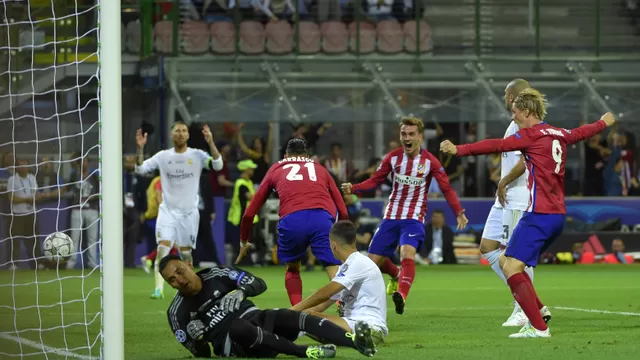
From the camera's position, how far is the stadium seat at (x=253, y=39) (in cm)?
2200

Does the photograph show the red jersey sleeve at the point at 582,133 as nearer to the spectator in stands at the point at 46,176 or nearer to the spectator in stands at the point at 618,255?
the spectator in stands at the point at 46,176

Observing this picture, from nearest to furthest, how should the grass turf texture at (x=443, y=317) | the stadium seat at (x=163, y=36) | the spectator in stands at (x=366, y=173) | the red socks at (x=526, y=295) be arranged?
the grass turf texture at (x=443, y=317), the red socks at (x=526, y=295), the spectator in stands at (x=366, y=173), the stadium seat at (x=163, y=36)

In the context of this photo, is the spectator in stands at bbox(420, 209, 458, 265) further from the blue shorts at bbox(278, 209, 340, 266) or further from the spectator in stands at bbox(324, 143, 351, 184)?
the blue shorts at bbox(278, 209, 340, 266)

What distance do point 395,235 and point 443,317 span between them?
94cm

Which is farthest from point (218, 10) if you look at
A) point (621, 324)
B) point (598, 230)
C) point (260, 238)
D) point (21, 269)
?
point (621, 324)

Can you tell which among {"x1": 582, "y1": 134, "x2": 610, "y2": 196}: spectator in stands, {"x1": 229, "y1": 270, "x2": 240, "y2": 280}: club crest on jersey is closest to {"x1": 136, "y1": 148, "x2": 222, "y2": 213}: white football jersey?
{"x1": 229, "y1": 270, "x2": 240, "y2": 280}: club crest on jersey

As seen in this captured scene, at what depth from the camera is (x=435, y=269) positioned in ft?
63.0

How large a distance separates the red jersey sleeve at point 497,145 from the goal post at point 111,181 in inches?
98.3

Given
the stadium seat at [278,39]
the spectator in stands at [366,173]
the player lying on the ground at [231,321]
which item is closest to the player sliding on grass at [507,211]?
the player lying on the ground at [231,321]

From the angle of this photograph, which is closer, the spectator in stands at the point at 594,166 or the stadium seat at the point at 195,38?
the spectator in stands at the point at 594,166

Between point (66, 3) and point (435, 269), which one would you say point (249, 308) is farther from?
point (66, 3)

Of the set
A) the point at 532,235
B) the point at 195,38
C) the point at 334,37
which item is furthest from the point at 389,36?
the point at 532,235

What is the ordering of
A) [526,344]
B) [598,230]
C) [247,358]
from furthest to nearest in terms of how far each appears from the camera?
[598,230] < [526,344] < [247,358]

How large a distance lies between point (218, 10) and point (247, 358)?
1576cm
